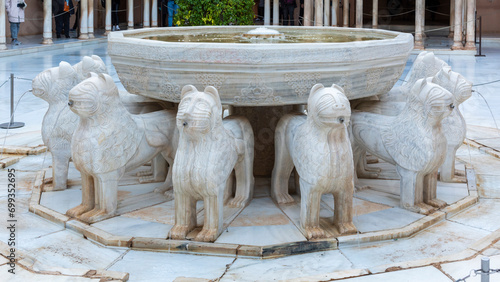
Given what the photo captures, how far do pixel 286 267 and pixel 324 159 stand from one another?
788mm

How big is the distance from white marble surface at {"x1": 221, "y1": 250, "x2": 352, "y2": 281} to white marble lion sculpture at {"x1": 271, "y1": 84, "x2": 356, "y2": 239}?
10.0 inches

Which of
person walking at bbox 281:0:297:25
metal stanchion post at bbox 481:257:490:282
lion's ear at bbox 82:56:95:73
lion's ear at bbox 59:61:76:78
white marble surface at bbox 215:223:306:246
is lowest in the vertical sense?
white marble surface at bbox 215:223:306:246

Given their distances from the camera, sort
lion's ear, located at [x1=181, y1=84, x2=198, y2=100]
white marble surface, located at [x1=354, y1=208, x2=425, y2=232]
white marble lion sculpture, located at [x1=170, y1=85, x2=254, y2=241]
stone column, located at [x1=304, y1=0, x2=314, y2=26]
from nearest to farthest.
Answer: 1. white marble lion sculpture, located at [x1=170, y1=85, x2=254, y2=241]
2. lion's ear, located at [x1=181, y1=84, x2=198, y2=100]
3. white marble surface, located at [x1=354, y1=208, x2=425, y2=232]
4. stone column, located at [x1=304, y1=0, x2=314, y2=26]

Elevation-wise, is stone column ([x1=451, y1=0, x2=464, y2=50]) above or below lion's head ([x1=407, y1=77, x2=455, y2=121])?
above

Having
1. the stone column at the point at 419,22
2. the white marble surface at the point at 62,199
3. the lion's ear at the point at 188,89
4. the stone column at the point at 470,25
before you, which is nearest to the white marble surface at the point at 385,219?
the lion's ear at the point at 188,89

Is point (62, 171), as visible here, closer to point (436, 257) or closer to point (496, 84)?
point (436, 257)

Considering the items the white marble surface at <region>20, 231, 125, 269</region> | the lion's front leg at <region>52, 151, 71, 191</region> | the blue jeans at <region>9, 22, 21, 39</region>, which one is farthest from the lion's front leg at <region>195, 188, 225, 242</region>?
the blue jeans at <region>9, 22, 21, 39</region>

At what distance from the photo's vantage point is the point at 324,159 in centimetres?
438

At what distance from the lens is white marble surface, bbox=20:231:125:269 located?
13.5 ft

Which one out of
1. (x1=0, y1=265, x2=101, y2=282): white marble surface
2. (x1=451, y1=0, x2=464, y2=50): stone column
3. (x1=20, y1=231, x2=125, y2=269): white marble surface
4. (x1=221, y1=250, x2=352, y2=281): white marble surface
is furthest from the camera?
(x1=451, y1=0, x2=464, y2=50): stone column

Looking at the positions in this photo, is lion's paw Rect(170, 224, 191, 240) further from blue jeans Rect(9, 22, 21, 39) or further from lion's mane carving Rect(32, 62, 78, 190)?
blue jeans Rect(9, 22, 21, 39)

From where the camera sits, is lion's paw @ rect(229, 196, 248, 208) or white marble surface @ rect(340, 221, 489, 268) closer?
white marble surface @ rect(340, 221, 489, 268)

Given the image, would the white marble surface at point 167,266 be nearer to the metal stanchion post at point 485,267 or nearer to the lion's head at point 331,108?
the lion's head at point 331,108

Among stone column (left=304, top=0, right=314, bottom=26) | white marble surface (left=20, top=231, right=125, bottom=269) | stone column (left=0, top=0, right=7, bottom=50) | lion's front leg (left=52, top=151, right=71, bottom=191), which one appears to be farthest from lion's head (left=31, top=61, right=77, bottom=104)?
stone column (left=304, top=0, right=314, bottom=26)
